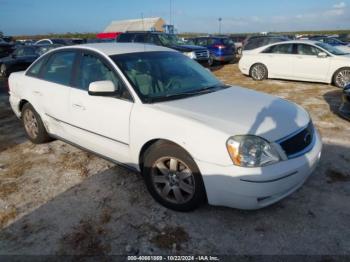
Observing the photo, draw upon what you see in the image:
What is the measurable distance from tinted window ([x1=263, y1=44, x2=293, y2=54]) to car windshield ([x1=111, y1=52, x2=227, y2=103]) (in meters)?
7.72

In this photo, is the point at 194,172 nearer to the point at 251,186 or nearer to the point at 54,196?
the point at 251,186

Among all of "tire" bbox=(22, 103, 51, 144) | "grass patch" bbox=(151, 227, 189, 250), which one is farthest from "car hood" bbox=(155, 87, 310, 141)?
"tire" bbox=(22, 103, 51, 144)

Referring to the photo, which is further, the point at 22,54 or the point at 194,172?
the point at 22,54

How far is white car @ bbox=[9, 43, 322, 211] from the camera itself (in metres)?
2.69

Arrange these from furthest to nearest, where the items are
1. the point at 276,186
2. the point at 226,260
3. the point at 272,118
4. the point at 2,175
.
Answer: the point at 2,175
the point at 272,118
the point at 276,186
the point at 226,260

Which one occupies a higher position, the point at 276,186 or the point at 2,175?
the point at 276,186

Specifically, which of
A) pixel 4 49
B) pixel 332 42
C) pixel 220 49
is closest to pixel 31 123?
pixel 220 49

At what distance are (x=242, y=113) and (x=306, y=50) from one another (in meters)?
8.60

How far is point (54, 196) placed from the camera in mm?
3535

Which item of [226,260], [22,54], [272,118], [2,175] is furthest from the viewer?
[22,54]

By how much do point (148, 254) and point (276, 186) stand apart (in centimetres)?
126

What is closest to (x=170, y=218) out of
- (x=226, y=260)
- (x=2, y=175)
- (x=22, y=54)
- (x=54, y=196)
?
(x=226, y=260)

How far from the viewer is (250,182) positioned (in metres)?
2.63

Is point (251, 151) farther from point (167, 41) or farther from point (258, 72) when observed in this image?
point (167, 41)
